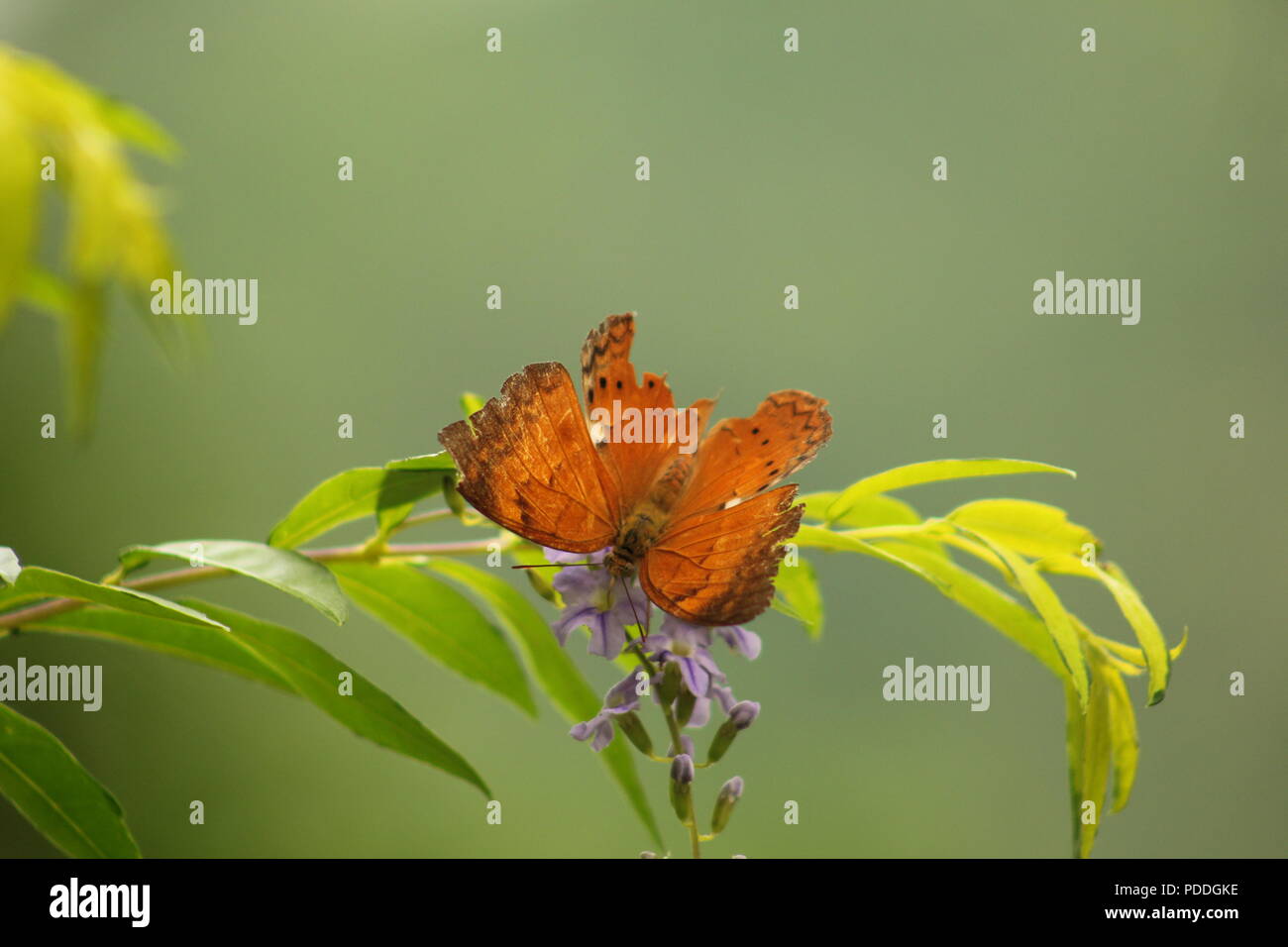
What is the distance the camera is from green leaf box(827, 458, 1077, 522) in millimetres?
716

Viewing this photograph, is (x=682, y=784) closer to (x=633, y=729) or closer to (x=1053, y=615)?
(x=633, y=729)

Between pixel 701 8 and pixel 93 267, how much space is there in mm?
3634

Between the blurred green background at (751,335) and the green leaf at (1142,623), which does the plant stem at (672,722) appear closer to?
the green leaf at (1142,623)

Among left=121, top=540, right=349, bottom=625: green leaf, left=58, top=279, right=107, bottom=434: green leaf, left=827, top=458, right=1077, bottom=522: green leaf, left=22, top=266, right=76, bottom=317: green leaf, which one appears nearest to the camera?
left=58, top=279, right=107, bottom=434: green leaf

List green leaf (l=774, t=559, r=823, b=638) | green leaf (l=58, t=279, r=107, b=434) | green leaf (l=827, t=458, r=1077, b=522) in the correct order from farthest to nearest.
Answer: green leaf (l=774, t=559, r=823, b=638) < green leaf (l=827, t=458, r=1077, b=522) < green leaf (l=58, t=279, r=107, b=434)

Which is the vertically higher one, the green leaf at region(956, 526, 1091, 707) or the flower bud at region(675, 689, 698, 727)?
the green leaf at region(956, 526, 1091, 707)

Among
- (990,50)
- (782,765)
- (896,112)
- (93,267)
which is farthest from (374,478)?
(990,50)

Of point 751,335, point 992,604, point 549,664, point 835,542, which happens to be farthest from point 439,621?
point 751,335

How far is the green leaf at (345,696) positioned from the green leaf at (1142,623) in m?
0.44

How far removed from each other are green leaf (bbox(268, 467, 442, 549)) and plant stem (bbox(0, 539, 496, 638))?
0.02 meters

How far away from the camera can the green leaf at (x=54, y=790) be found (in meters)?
0.69

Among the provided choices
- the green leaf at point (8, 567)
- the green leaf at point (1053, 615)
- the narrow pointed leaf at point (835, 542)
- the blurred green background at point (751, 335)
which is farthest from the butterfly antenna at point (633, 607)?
the blurred green background at point (751, 335)

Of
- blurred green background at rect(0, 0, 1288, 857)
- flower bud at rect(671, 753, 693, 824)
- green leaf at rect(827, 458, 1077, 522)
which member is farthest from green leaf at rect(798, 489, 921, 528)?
blurred green background at rect(0, 0, 1288, 857)

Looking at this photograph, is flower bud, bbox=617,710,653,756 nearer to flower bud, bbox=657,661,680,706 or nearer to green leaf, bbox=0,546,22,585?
flower bud, bbox=657,661,680,706
